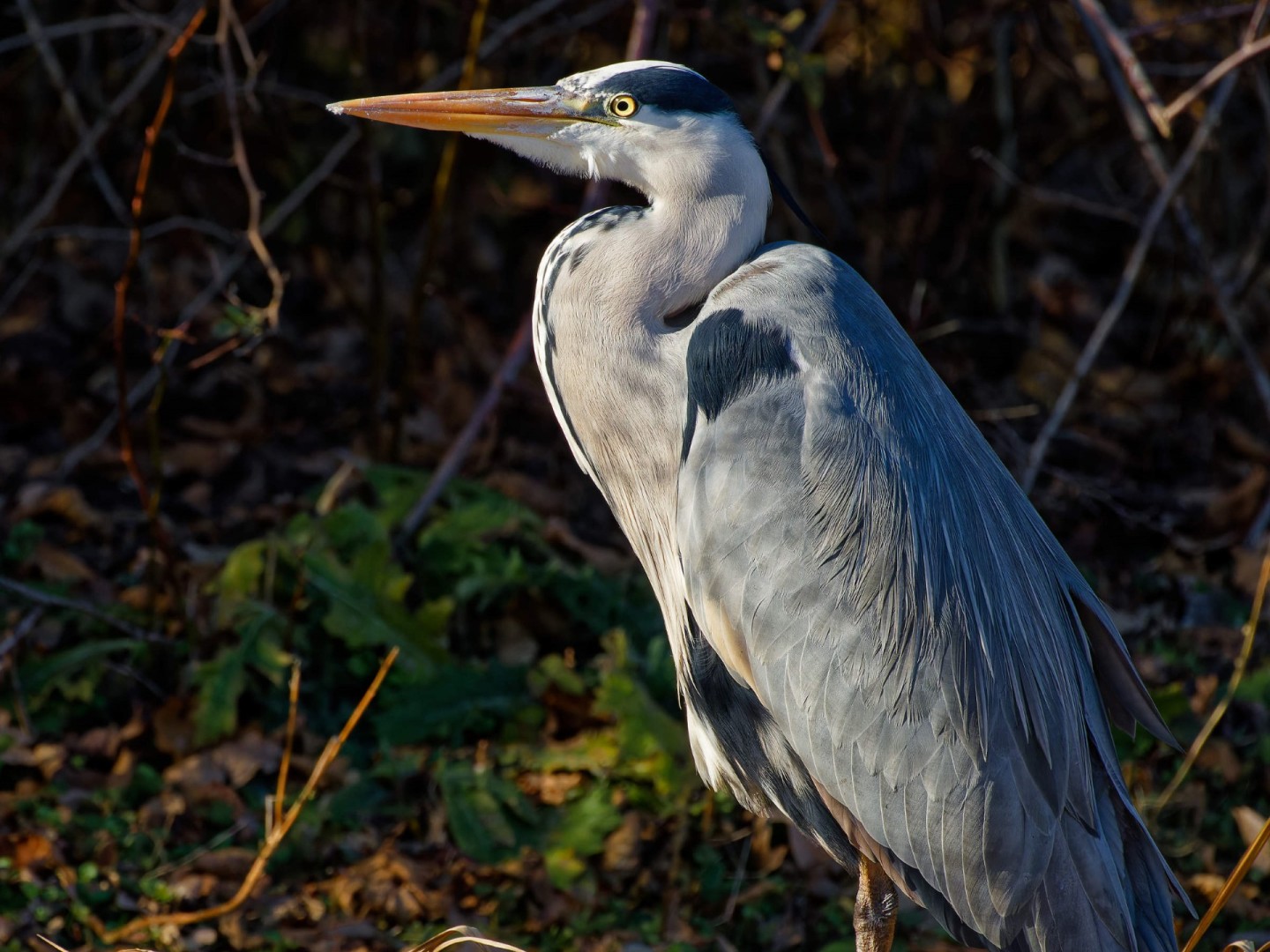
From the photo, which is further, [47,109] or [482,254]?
[482,254]

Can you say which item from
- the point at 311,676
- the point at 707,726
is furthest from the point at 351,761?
the point at 707,726

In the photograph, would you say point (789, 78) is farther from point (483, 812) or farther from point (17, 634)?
point (17, 634)

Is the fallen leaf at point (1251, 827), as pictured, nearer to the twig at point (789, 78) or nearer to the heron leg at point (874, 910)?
the heron leg at point (874, 910)

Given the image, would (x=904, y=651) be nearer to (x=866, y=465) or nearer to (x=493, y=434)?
(x=866, y=465)

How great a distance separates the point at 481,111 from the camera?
9.32 feet

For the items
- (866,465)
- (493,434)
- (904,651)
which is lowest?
(493,434)

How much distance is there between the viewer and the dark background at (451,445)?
340cm

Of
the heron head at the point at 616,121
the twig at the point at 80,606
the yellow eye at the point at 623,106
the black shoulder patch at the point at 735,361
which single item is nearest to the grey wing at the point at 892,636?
the black shoulder patch at the point at 735,361

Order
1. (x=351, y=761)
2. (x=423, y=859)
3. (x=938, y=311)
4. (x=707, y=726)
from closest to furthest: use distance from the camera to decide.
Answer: (x=707, y=726), (x=423, y=859), (x=351, y=761), (x=938, y=311)

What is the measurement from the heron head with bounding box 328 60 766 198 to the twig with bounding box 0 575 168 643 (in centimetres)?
152

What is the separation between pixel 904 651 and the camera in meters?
2.54

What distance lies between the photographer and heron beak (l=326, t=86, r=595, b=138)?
9.30ft

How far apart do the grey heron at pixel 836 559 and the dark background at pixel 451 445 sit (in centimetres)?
82

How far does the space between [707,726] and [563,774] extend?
0.87 m
